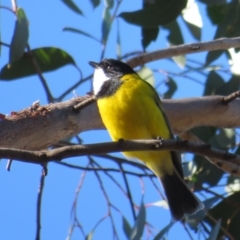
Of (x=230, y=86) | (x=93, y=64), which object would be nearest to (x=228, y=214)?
(x=230, y=86)

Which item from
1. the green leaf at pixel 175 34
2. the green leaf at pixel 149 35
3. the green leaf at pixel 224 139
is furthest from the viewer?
the green leaf at pixel 224 139

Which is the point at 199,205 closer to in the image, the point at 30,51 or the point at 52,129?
the point at 52,129

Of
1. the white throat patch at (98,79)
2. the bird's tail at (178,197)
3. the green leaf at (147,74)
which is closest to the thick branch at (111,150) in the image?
the white throat patch at (98,79)

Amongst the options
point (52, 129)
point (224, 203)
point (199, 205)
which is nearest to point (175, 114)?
point (199, 205)

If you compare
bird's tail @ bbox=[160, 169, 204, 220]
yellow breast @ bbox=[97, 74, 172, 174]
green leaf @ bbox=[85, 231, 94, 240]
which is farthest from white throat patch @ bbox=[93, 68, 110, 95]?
green leaf @ bbox=[85, 231, 94, 240]

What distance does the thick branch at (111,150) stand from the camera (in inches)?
61.2

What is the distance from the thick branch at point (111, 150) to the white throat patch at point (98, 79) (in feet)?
2.85

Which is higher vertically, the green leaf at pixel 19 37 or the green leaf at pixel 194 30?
the green leaf at pixel 194 30

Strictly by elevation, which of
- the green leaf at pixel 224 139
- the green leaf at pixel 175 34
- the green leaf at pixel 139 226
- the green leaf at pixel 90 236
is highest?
the green leaf at pixel 175 34

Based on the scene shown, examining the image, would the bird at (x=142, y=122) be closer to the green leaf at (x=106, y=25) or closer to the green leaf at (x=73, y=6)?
the green leaf at (x=106, y=25)

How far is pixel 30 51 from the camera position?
2855 mm

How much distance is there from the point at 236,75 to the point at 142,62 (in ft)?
2.46

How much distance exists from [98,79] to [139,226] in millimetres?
631

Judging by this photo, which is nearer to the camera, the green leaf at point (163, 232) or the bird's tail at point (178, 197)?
the green leaf at point (163, 232)
